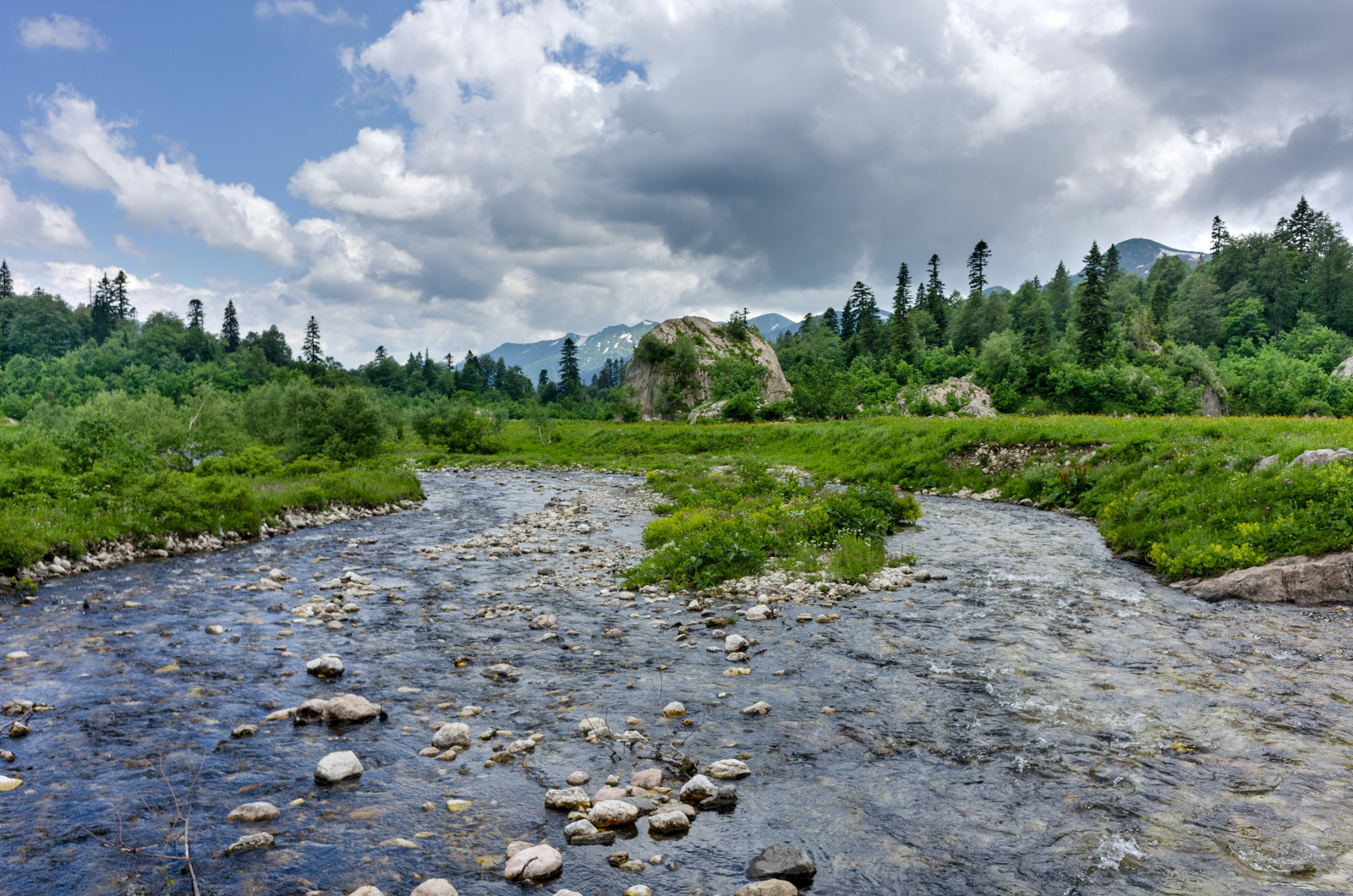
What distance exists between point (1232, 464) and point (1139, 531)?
4581 mm

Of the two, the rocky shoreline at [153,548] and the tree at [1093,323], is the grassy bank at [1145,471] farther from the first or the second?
the tree at [1093,323]

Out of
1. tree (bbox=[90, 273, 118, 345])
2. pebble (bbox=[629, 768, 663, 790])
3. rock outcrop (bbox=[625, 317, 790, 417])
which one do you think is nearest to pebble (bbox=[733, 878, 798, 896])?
pebble (bbox=[629, 768, 663, 790])

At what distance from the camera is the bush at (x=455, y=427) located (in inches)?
2987

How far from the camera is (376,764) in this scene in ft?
24.0

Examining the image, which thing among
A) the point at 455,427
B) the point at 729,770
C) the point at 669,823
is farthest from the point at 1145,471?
the point at 455,427

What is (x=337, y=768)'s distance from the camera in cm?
696

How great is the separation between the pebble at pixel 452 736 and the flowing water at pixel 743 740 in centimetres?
33

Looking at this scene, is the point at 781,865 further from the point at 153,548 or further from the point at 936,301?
the point at 936,301

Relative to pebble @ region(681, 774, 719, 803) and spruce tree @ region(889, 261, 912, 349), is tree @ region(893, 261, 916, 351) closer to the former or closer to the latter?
spruce tree @ region(889, 261, 912, 349)

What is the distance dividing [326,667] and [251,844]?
4.82 m

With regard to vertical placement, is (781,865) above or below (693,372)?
below

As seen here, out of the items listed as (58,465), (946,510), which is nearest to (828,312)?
Result: (946,510)

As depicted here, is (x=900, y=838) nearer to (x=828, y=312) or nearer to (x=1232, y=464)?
(x=1232, y=464)

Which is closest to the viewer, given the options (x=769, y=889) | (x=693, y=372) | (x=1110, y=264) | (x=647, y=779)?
(x=769, y=889)
